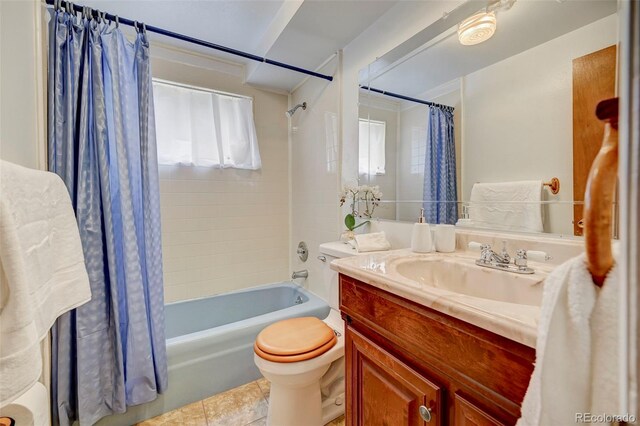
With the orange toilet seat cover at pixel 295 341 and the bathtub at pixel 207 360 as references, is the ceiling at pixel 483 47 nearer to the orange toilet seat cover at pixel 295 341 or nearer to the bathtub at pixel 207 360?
the orange toilet seat cover at pixel 295 341

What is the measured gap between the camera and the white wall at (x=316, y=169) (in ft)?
6.13

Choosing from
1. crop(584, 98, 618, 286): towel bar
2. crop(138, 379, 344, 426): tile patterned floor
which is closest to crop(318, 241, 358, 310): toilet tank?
crop(138, 379, 344, 426): tile patterned floor

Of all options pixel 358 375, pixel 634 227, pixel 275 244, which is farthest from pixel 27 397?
pixel 275 244

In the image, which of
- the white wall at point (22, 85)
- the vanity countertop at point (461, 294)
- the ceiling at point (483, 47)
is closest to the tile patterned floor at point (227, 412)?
the vanity countertop at point (461, 294)

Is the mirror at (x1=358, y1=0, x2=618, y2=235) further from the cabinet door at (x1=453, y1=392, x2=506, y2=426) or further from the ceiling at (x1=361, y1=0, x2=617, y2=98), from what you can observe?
the cabinet door at (x1=453, y1=392, x2=506, y2=426)

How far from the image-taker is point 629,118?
8.2 inches

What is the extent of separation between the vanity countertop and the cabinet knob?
0.27m

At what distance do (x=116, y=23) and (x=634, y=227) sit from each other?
1.93 m

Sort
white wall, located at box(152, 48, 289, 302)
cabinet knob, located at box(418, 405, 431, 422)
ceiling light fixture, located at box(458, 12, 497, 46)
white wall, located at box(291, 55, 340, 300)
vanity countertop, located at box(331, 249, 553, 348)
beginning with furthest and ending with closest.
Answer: white wall, located at box(152, 48, 289, 302) → white wall, located at box(291, 55, 340, 300) → ceiling light fixture, located at box(458, 12, 497, 46) → cabinet knob, located at box(418, 405, 431, 422) → vanity countertop, located at box(331, 249, 553, 348)

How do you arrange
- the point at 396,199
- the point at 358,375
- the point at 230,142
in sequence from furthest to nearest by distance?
the point at 230,142 → the point at 396,199 → the point at 358,375

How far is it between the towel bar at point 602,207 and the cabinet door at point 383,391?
0.47 meters

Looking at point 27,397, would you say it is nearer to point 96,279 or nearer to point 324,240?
point 96,279

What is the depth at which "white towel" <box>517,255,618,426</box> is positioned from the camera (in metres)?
0.34

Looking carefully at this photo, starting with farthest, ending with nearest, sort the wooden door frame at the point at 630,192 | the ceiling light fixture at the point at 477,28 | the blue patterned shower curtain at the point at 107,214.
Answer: the blue patterned shower curtain at the point at 107,214, the ceiling light fixture at the point at 477,28, the wooden door frame at the point at 630,192
